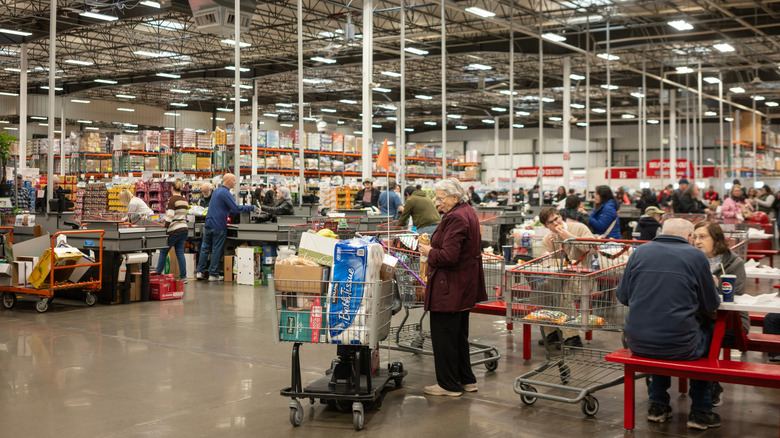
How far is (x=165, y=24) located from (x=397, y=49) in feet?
26.3

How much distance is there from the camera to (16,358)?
19.8 ft

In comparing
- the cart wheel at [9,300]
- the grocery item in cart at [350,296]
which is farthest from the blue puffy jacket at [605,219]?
the cart wheel at [9,300]

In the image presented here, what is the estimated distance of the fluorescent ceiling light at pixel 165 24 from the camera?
22436 millimetres

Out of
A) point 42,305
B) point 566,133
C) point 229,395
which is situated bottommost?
point 229,395

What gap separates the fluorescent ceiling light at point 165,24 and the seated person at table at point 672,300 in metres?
20.9

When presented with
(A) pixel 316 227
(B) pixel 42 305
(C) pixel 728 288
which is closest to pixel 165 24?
(A) pixel 316 227

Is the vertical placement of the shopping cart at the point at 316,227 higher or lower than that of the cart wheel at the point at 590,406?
higher

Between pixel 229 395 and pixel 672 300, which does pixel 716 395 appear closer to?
pixel 672 300

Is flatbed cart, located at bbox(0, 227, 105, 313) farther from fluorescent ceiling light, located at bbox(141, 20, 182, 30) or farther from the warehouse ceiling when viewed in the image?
fluorescent ceiling light, located at bbox(141, 20, 182, 30)

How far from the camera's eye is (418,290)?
5.54 m

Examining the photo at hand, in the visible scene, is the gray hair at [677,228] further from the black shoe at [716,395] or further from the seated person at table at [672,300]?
the black shoe at [716,395]

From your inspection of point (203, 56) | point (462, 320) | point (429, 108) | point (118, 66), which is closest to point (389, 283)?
point (462, 320)

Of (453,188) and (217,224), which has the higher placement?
(453,188)

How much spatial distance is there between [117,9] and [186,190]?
20.4 feet
